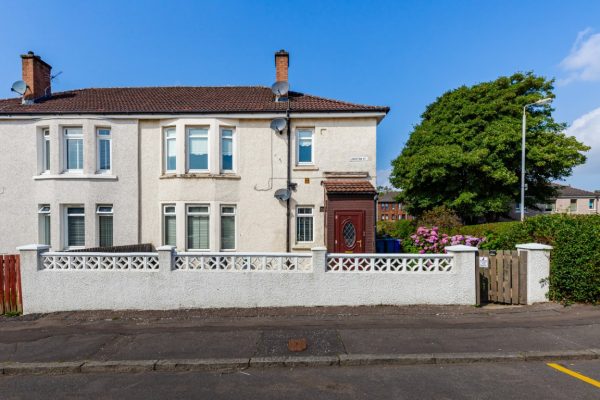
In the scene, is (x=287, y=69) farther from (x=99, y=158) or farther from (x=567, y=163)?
(x=567, y=163)

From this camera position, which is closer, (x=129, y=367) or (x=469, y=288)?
(x=129, y=367)

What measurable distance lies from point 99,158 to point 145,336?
8.79 metres

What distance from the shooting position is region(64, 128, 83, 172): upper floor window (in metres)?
11.8

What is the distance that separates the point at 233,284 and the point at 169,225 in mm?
6056

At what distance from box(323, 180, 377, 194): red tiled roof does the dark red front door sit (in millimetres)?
745

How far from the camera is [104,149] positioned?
11.9 m

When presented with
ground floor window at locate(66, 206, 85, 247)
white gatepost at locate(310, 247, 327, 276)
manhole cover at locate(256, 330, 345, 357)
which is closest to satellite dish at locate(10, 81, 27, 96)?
ground floor window at locate(66, 206, 85, 247)

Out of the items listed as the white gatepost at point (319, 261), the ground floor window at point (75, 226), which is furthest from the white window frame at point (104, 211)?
the white gatepost at point (319, 261)

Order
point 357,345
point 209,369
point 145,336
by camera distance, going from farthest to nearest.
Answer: point 145,336 < point 357,345 < point 209,369

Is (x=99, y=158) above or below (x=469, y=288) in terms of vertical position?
above

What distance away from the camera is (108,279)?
7.01 metres

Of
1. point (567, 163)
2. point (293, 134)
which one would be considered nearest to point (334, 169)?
point (293, 134)

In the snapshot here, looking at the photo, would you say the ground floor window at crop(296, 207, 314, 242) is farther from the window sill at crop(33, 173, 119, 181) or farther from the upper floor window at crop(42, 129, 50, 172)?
the upper floor window at crop(42, 129, 50, 172)

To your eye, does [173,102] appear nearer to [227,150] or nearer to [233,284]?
[227,150]
